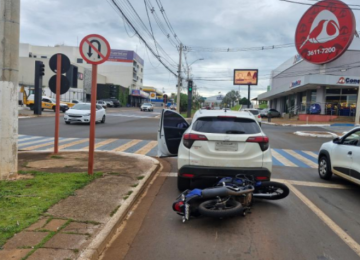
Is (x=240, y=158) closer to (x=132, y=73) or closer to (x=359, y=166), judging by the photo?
(x=359, y=166)

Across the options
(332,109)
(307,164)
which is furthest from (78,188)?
(332,109)

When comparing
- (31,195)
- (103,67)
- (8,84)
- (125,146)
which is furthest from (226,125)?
(103,67)

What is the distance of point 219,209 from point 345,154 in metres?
4.03

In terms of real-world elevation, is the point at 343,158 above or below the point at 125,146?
above

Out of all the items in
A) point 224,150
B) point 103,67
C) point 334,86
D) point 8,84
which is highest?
point 103,67

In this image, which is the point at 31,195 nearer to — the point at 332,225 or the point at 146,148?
the point at 332,225

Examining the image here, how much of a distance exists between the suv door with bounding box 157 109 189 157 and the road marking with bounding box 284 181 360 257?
3.13 meters

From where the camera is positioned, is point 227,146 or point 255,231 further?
point 227,146

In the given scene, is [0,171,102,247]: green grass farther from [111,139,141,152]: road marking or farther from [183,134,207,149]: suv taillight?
[111,139,141,152]: road marking

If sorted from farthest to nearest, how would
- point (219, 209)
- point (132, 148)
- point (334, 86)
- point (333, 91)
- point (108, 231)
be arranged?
point (333, 91)
point (334, 86)
point (132, 148)
point (219, 209)
point (108, 231)

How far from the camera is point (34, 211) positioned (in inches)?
183

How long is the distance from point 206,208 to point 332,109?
122ft

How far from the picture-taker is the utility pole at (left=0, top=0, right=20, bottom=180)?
6.14 meters

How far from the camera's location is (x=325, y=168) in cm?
812
